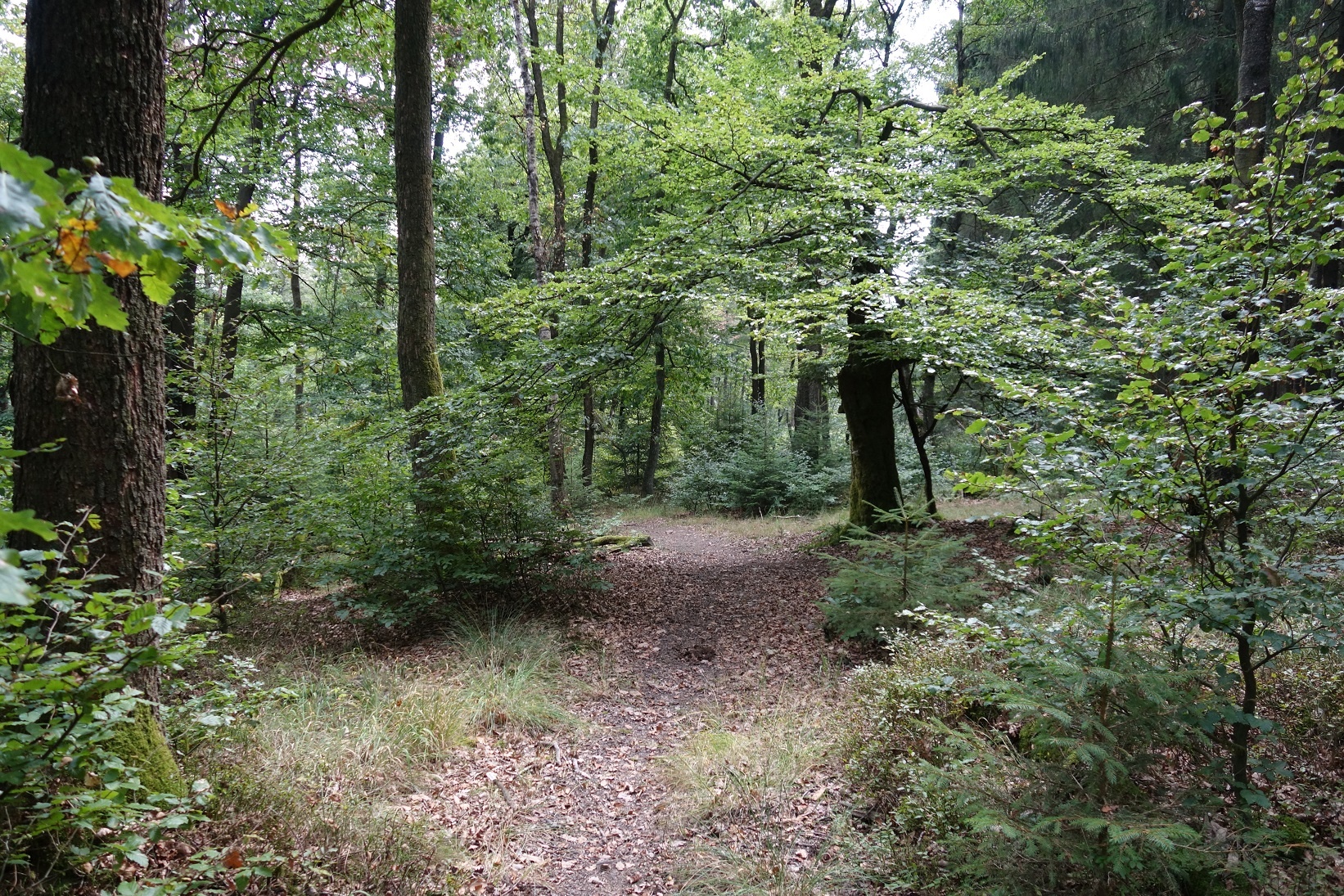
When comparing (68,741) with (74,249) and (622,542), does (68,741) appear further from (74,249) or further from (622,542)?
(622,542)

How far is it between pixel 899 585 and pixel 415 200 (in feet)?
21.8

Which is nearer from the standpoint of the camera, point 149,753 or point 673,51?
point 149,753

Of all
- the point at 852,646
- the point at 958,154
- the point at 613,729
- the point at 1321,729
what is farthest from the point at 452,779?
the point at 958,154

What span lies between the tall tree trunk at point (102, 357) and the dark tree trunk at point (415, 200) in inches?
166

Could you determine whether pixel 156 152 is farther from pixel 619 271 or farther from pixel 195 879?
pixel 619 271

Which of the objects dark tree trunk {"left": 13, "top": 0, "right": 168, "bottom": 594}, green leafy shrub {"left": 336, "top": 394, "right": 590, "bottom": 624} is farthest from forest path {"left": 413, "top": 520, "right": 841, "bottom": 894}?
dark tree trunk {"left": 13, "top": 0, "right": 168, "bottom": 594}

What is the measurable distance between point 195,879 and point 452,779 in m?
1.83

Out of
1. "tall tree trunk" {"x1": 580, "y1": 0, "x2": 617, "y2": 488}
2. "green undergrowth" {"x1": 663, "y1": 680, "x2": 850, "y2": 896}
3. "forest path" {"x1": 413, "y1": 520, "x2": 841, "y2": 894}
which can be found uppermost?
"tall tree trunk" {"x1": 580, "y1": 0, "x2": 617, "y2": 488}

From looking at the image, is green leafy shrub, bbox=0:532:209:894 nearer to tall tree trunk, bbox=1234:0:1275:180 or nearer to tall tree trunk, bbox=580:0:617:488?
tall tree trunk, bbox=1234:0:1275:180

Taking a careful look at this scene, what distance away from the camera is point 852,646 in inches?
252

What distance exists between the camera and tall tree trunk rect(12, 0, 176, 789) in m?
2.71

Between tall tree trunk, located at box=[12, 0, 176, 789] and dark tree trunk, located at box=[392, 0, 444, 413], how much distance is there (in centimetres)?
420

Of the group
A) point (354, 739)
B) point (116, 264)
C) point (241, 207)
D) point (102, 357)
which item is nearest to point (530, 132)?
point (241, 207)

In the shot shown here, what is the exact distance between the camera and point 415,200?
7.14 metres
